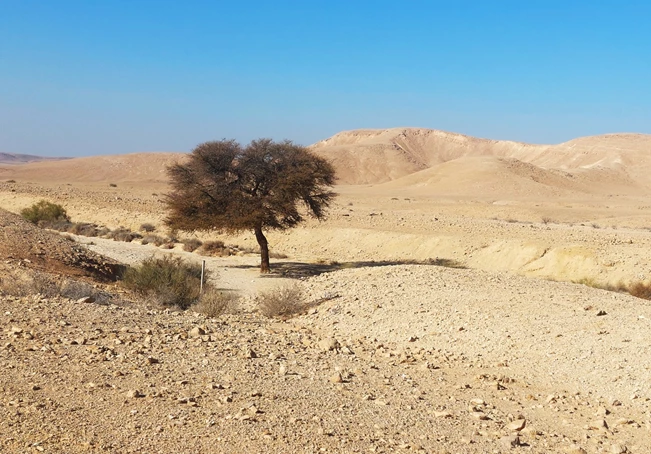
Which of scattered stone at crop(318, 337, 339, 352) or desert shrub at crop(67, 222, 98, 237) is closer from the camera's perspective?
scattered stone at crop(318, 337, 339, 352)

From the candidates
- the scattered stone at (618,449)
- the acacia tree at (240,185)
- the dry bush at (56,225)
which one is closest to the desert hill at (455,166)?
the dry bush at (56,225)

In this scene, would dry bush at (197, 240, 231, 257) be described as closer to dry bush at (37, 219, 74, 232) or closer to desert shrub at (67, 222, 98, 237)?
desert shrub at (67, 222, 98, 237)

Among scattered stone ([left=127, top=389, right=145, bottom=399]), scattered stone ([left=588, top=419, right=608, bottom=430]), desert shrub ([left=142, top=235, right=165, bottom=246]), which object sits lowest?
desert shrub ([left=142, top=235, right=165, bottom=246])

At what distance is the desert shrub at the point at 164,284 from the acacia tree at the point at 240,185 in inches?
247

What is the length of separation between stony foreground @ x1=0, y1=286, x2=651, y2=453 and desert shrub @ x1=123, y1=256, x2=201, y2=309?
3908 millimetres

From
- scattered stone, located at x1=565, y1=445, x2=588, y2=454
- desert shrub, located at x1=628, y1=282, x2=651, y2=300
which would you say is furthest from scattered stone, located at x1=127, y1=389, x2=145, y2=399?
desert shrub, located at x1=628, y1=282, x2=651, y2=300

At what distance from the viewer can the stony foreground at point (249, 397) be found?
6.71 metres

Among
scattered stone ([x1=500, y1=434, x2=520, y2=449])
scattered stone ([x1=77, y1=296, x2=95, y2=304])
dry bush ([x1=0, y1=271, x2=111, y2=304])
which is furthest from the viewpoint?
dry bush ([x1=0, y1=271, x2=111, y2=304])

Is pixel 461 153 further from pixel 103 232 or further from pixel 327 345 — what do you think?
pixel 327 345

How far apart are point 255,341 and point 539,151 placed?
154248 mm

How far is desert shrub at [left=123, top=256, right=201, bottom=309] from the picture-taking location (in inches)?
607

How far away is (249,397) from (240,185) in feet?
57.2

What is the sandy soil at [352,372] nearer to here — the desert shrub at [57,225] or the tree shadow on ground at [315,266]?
the tree shadow on ground at [315,266]

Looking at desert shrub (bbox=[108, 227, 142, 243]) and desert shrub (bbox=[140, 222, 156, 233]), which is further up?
desert shrub (bbox=[140, 222, 156, 233])
